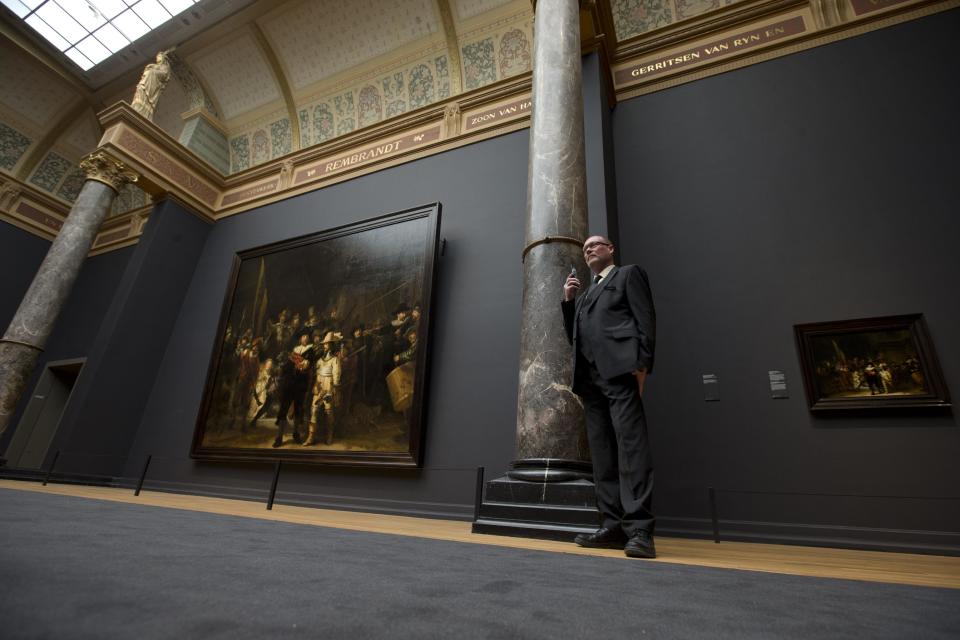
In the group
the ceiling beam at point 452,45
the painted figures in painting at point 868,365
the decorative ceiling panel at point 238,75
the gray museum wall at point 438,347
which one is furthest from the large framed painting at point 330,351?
the decorative ceiling panel at point 238,75

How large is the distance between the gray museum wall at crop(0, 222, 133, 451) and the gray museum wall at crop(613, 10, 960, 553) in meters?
10.00

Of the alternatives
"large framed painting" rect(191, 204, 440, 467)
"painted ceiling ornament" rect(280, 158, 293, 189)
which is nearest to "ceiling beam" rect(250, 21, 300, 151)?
"painted ceiling ornament" rect(280, 158, 293, 189)

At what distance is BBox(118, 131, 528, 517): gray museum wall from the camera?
15.5 ft

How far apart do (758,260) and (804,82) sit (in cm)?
216

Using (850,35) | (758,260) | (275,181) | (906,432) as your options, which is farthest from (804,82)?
(275,181)

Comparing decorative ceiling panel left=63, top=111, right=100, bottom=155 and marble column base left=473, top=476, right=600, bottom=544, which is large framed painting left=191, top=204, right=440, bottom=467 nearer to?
marble column base left=473, top=476, right=600, bottom=544

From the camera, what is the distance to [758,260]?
175 inches

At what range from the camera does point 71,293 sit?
9477 millimetres

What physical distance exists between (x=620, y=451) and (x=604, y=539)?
0.41 meters

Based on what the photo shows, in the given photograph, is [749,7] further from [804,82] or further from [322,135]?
[322,135]

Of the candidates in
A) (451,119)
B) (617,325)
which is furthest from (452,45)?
(617,325)

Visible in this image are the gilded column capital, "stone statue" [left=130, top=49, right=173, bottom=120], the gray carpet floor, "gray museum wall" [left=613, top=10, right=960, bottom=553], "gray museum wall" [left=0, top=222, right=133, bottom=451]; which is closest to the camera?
the gray carpet floor

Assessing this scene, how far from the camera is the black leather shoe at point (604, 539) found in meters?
2.24

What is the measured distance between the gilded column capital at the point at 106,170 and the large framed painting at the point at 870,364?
9831 millimetres
